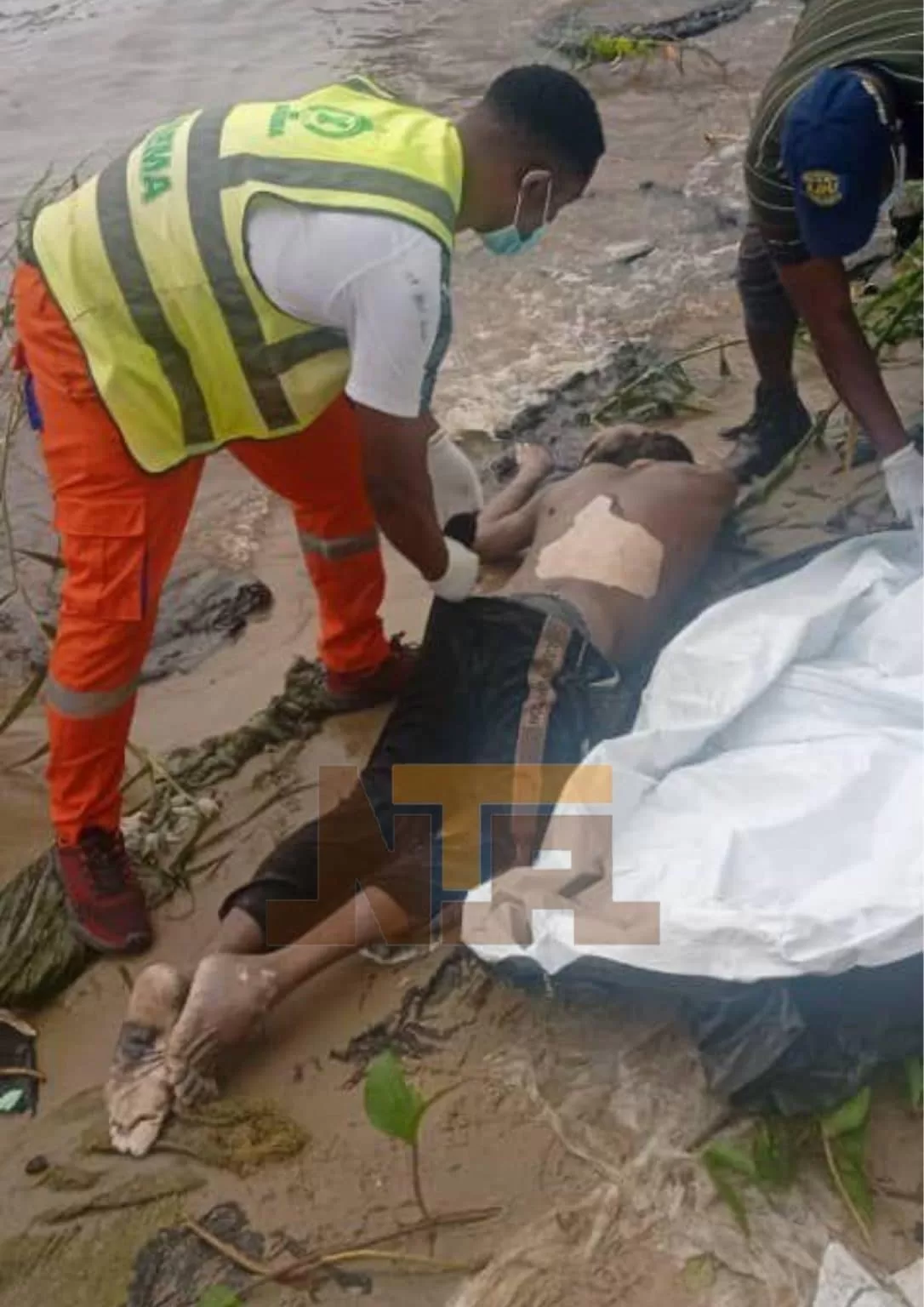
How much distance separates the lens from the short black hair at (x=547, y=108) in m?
2.23

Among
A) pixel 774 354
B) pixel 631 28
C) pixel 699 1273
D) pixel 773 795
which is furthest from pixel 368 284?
pixel 631 28

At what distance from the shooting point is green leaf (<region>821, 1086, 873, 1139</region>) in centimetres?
185

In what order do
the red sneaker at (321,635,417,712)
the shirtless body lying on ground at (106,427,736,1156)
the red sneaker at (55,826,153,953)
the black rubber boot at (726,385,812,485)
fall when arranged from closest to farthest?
the shirtless body lying on ground at (106,427,736,1156)
the red sneaker at (55,826,153,953)
the red sneaker at (321,635,417,712)
the black rubber boot at (726,385,812,485)

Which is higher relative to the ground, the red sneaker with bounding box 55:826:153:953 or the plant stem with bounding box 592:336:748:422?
the red sneaker with bounding box 55:826:153:953

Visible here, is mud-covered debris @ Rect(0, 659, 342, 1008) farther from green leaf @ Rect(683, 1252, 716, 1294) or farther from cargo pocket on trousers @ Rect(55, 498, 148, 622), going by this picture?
green leaf @ Rect(683, 1252, 716, 1294)

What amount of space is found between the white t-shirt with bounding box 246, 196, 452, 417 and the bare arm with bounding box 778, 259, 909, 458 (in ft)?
2.78

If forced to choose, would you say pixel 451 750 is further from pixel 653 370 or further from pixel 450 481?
pixel 653 370

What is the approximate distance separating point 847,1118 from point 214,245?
1.55 metres

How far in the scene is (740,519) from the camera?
3.28 metres

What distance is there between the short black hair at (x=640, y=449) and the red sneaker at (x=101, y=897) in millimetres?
1391

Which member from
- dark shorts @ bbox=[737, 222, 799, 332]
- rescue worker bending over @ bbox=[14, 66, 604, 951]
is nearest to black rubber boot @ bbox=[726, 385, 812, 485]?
dark shorts @ bbox=[737, 222, 799, 332]

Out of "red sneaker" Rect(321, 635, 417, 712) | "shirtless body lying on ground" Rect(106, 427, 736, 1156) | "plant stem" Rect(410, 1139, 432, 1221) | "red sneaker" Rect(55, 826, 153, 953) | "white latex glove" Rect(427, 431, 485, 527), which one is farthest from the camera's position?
"red sneaker" Rect(321, 635, 417, 712)

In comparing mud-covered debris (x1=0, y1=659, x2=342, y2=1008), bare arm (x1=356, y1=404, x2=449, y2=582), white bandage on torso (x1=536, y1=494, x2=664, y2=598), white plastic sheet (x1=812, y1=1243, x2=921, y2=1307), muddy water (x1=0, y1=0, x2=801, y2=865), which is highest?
bare arm (x1=356, y1=404, x2=449, y2=582)

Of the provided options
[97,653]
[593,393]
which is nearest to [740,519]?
[593,393]
